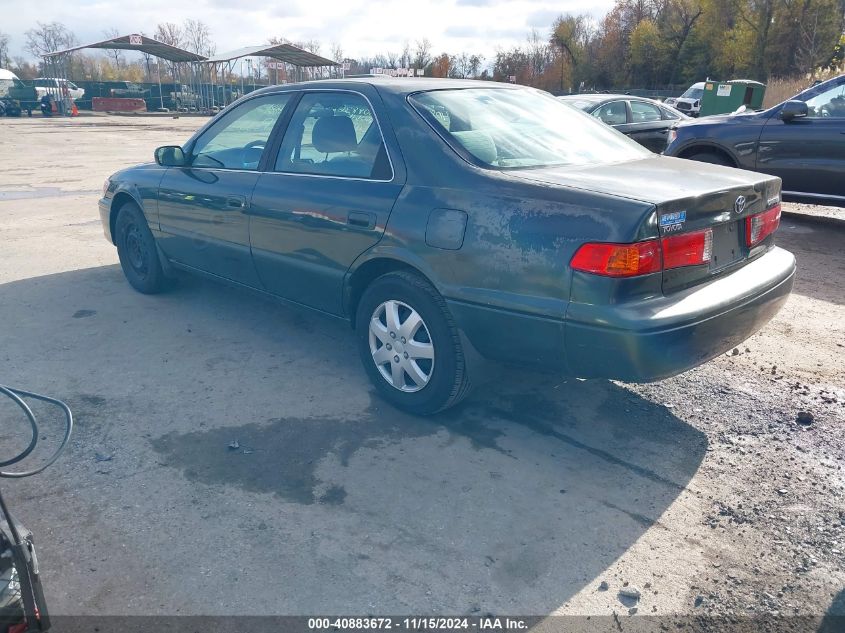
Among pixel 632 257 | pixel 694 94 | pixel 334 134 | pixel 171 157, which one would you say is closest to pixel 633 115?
pixel 171 157

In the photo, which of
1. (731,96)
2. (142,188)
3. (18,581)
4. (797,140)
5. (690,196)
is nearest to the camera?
(18,581)

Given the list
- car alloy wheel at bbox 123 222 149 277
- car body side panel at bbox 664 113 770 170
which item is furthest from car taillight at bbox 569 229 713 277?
car body side panel at bbox 664 113 770 170

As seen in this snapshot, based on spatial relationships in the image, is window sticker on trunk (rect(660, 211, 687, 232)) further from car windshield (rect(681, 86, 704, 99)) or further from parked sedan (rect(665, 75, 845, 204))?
car windshield (rect(681, 86, 704, 99))

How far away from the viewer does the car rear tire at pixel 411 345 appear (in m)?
3.46

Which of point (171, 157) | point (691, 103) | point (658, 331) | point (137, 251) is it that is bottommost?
point (137, 251)

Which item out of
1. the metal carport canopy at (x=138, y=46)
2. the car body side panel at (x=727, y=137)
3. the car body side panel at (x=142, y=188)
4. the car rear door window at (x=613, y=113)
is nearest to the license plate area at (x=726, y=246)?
the car body side panel at (x=142, y=188)

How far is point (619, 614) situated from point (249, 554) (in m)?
1.37

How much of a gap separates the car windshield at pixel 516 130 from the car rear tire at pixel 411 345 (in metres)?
0.75

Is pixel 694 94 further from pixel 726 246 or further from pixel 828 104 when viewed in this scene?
pixel 726 246

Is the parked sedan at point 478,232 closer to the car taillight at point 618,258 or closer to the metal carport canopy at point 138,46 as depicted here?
the car taillight at point 618,258

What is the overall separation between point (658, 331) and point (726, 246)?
2.53 feet

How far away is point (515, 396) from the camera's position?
4016 mm

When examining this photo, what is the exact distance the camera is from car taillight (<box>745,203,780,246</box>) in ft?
11.5

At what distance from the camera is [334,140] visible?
4059 millimetres
